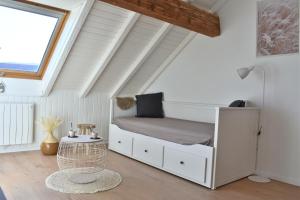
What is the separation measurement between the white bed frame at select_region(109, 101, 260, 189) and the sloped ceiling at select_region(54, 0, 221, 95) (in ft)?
3.53

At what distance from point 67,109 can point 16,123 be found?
29.7 inches

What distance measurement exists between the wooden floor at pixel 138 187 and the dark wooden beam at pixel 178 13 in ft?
5.76

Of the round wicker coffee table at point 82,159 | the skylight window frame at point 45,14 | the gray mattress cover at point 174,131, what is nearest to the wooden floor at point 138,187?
the round wicker coffee table at point 82,159

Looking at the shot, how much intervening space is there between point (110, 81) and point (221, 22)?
74.8 inches

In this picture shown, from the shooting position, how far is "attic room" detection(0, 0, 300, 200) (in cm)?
262

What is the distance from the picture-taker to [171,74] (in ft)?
13.9

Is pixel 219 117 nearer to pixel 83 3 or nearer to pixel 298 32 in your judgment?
pixel 298 32

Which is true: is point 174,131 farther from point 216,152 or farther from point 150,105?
point 150,105

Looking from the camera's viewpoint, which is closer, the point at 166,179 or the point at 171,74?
the point at 166,179

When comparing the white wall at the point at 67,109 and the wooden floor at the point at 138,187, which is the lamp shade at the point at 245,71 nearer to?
the wooden floor at the point at 138,187

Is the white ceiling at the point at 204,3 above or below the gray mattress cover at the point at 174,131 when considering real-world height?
above

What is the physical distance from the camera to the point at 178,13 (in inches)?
115

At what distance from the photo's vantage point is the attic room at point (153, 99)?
8.59 ft

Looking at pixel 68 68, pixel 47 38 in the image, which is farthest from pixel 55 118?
pixel 47 38
